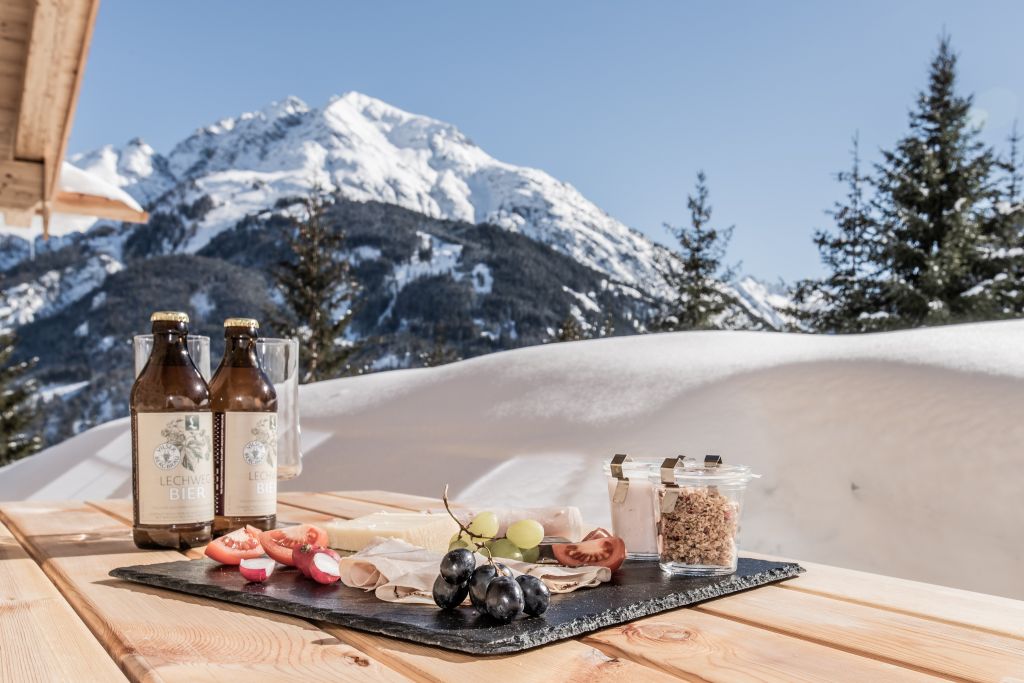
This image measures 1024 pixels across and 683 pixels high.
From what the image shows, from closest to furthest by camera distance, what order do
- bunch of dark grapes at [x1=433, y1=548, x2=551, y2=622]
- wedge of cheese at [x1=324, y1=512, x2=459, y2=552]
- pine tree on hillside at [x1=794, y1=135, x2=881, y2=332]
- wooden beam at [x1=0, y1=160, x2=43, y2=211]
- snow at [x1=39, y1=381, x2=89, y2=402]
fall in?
bunch of dark grapes at [x1=433, y1=548, x2=551, y2=622]
wedge of cheese at [x1=324, y1=512, x2=459, y2=552]
wooden beam at [x1=0, y1=160, x2=43, y2=211]
pine tree on hillside at [x1=794, y1=135, x2=881, y2=332]
snow at [x1=39, y1=381, x2=89, y2=402]

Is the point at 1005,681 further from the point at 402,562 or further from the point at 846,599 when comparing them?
the point at 402,562

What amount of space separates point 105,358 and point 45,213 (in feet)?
117

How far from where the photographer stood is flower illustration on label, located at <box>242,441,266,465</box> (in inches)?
44.3

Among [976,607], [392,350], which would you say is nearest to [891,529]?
[976,607]

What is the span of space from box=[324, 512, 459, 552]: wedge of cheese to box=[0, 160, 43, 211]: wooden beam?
3.78 metres

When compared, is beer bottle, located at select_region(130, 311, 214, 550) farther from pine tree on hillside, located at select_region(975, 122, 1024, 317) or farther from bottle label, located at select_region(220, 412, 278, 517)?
pine tree on hillside, located at select_region(975, 122, 1024, 317)

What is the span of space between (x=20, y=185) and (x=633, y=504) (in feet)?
13.8

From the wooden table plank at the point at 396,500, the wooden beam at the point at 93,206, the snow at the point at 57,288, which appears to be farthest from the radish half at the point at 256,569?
the snow at the point at 57,288

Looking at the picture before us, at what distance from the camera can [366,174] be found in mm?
85562

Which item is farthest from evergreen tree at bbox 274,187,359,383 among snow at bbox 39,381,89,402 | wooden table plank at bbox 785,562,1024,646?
snow at bbox 39,381,89,402

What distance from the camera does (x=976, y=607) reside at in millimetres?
840

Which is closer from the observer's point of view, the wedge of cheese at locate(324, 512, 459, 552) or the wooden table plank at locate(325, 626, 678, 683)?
the wooden table plank at locate(325, 626, 678, 683)

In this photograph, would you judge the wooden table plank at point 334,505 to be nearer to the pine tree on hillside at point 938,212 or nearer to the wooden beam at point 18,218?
the wooden beam at point 18,218

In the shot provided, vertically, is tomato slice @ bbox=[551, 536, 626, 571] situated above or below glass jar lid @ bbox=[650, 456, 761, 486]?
below
